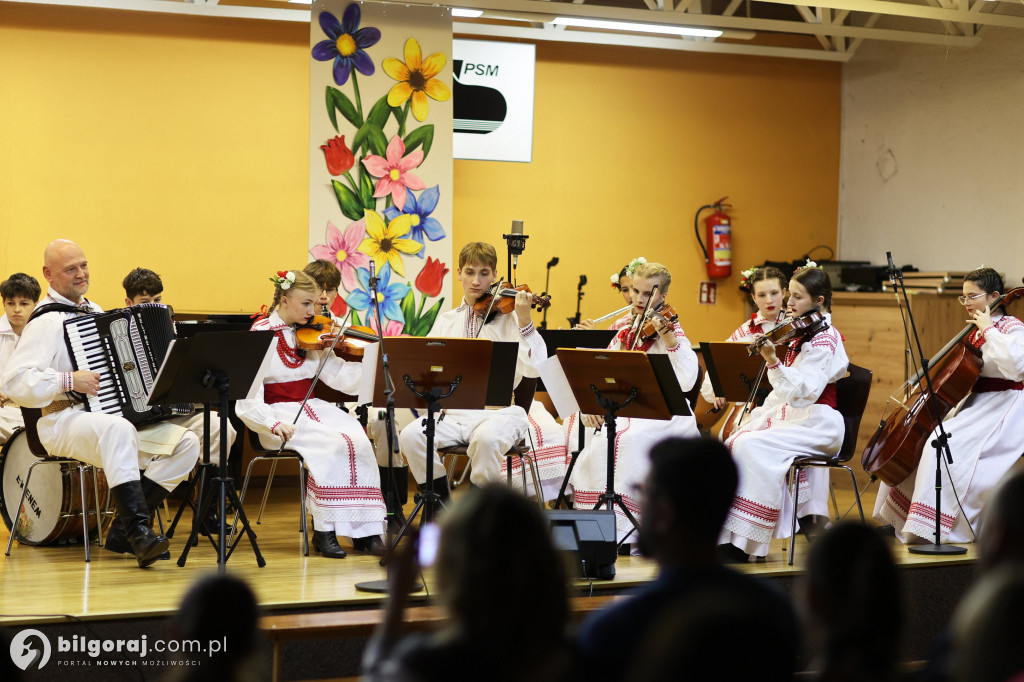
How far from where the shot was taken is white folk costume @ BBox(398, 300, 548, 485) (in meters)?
4.97

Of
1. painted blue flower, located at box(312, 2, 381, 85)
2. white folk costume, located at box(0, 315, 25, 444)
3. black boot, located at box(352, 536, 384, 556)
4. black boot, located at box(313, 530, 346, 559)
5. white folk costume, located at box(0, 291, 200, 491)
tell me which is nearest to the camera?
white folk costume, located at box(0, 291, 200, 491)

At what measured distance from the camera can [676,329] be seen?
520cm

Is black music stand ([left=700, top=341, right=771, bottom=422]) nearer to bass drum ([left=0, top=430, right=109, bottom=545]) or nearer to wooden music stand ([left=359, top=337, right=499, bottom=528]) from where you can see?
wooden music stand ([left=359, top=337, right=499, bottom=528])

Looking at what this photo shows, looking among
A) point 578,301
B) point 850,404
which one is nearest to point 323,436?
point 850,404

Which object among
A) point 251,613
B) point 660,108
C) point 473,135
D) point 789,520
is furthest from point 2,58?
point 251,613

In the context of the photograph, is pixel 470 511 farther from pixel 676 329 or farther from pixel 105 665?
pixel 676 329

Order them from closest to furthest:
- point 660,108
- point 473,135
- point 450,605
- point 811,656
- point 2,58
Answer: point 450,605 → point 811,656 → point 2,58 → point 473,135 → point 660,108

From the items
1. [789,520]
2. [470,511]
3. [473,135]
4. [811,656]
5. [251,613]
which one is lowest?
[811,656]

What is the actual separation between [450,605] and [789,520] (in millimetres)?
3706

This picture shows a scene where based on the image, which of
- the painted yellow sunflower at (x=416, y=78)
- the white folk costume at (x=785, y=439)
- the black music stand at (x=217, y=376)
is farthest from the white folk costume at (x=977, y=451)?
the painted yellow sunflower at (x=416, y=78)

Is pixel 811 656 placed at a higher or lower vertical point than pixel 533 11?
lower

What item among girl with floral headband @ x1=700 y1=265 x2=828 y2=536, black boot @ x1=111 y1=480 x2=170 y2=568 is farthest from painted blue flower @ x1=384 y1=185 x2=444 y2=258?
black boot @ x1=111 y1=480 x2=170 y2=568

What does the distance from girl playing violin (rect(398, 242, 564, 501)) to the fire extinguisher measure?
346 cm

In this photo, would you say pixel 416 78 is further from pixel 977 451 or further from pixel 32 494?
pixel 977 451
